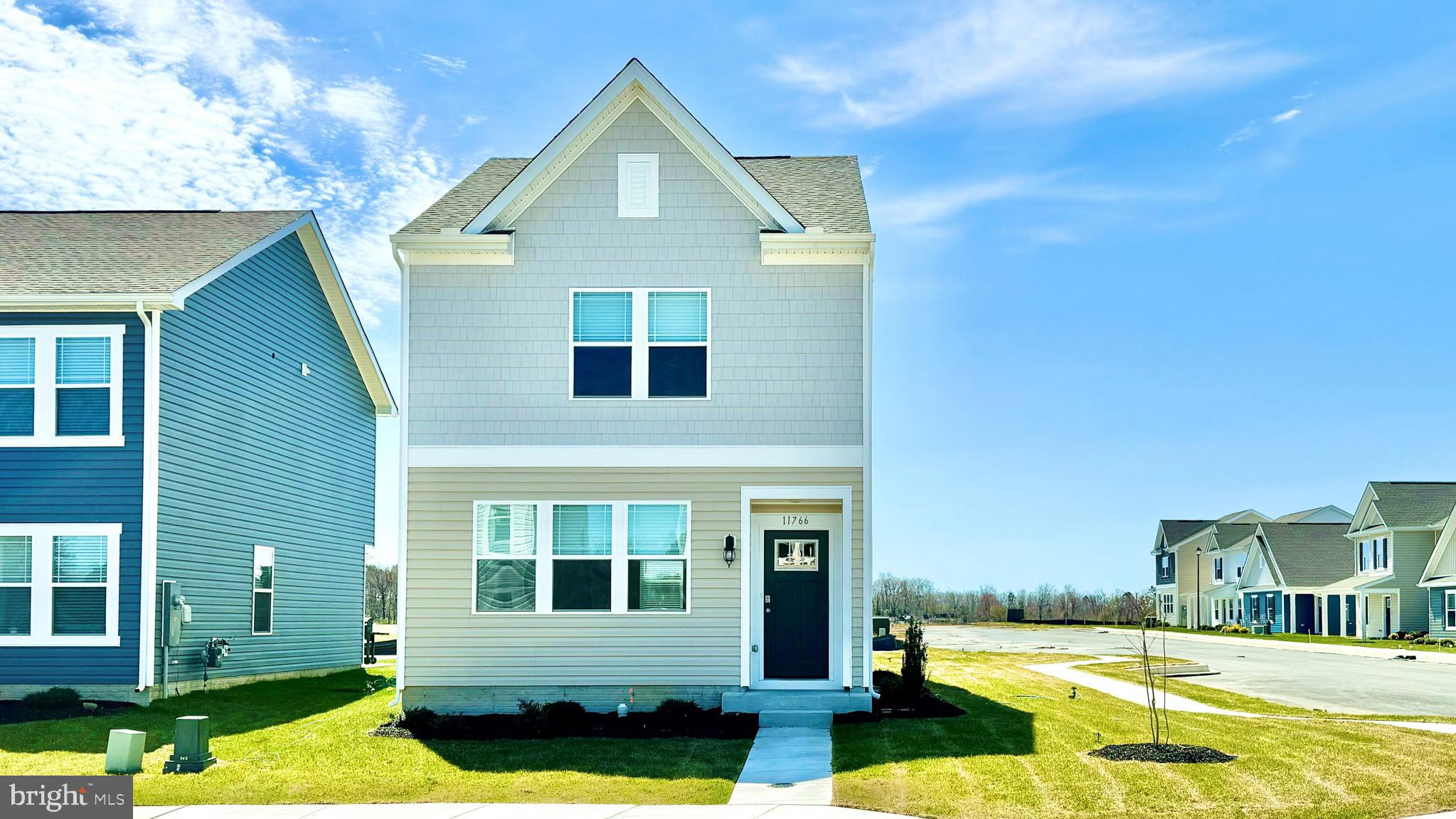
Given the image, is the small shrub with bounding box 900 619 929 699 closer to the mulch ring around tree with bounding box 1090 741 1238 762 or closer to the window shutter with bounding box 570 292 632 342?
the mulch ring around tree with bounding box 1090 741 1238 762

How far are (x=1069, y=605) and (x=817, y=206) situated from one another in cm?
7923

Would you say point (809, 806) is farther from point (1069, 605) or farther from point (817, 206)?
point (1069, 605)

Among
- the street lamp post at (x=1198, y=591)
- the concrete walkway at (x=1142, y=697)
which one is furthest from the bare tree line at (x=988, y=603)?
the concrete walkway at (x=1142, y=697)

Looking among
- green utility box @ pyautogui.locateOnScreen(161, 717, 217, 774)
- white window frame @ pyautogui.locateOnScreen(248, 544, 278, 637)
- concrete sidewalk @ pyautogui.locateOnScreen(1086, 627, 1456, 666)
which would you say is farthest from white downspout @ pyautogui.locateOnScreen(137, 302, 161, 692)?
concrete sidewalk @ pyautogui.locateOnScreen(1086, 627, 1456, 666)

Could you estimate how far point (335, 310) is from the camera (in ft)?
86.9

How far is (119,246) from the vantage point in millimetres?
22328

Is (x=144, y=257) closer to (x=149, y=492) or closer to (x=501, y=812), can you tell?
(x=149, y=492)

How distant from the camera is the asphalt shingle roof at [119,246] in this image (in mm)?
19984

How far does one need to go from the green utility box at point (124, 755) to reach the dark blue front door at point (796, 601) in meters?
7.92

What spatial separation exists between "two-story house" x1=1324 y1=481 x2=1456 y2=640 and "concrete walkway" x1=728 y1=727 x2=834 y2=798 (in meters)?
45.7

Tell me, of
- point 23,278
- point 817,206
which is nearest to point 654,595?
point 817,206

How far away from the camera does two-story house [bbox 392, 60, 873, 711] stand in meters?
17.0

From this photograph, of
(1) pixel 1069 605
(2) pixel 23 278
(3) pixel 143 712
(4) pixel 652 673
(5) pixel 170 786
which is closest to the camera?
(5) pixel 170 786

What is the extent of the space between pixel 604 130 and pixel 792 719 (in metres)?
8.33
